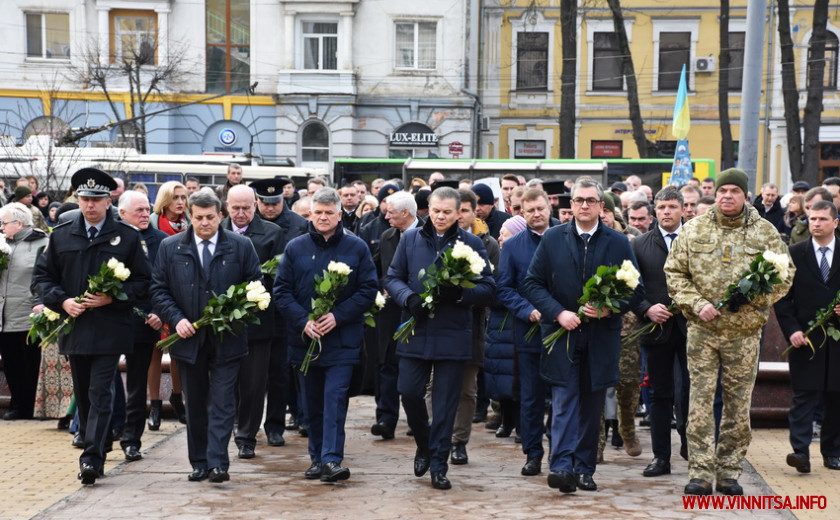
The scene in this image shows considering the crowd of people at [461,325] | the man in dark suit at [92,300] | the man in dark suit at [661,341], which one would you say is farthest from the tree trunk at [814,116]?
the man in dark suit at [92,300]

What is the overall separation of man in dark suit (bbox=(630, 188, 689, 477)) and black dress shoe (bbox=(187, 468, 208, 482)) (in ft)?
10.7

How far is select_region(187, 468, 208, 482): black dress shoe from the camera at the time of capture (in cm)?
859

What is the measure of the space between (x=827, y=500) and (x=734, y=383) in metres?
1.04

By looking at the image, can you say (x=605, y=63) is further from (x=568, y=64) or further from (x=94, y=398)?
(x=94, y=398)

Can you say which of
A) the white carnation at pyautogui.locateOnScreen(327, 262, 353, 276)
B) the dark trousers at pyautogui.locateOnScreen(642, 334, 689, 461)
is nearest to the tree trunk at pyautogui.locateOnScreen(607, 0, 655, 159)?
the dark trousers at pyautogui.locateOnScreen(642, 334, 689, 461)

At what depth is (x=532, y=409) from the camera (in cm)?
898

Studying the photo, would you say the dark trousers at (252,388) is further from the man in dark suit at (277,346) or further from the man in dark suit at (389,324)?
the man in dark suit at (389,324)

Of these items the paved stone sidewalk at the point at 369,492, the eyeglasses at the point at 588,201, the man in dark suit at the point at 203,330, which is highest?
the eyeglasses at the point at 588,201

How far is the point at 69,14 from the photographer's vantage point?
40625 millimetres

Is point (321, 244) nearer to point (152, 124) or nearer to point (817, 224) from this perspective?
point (817, 224)

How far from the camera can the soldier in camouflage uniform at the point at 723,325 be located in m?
8.16

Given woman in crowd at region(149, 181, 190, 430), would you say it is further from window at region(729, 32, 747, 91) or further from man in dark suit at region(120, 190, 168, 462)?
window at region(729, 32, 747, 91)

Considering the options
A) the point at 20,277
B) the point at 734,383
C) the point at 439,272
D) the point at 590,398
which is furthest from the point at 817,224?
the point at 20,277

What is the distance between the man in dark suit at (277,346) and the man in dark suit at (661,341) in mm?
3016
